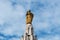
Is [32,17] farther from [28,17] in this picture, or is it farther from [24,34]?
[24,34]

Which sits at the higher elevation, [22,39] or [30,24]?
[30,24]

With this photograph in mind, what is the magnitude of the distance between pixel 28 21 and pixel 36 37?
103 inches

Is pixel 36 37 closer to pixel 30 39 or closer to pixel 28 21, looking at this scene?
pixel 30 39

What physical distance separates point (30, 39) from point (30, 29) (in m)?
1.49

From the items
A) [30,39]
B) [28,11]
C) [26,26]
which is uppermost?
[28,11]

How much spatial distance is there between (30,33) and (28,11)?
320cm

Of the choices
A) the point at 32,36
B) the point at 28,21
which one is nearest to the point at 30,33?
the point at 32,36

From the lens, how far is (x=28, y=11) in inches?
998

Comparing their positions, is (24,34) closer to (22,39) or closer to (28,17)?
(22,39)

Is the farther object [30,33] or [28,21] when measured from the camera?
[28,21]

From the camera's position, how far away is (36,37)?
2314cm

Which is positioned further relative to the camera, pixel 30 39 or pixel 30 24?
pixel 30 24

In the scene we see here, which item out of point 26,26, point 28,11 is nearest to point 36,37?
point 26,26

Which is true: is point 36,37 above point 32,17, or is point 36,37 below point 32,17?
below
